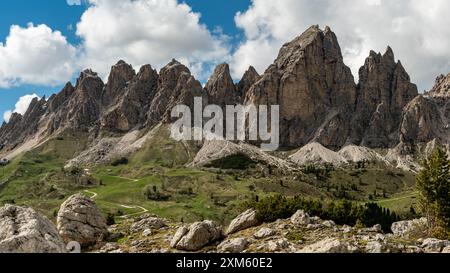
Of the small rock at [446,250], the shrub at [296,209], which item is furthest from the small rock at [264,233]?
the small rock at [446,250]

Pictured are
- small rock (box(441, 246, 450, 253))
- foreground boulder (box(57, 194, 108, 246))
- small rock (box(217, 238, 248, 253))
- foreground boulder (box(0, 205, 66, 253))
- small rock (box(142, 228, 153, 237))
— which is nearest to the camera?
foreground boulder (box(0, 205, 66, 253))

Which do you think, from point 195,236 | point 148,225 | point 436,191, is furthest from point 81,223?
point 436,191

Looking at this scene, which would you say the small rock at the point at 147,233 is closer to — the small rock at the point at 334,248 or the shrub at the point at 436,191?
the small rock at the point at 334,248

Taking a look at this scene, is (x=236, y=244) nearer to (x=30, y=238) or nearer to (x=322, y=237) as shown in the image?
(x=322, y=237)

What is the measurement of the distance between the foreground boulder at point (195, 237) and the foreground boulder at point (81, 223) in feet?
57.2

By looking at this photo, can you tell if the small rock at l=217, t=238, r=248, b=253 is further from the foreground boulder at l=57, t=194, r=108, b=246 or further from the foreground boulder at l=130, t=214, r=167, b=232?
the foreground boulder at l=130, t=214, r=167, b=232

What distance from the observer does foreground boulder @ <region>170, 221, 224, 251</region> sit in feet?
214

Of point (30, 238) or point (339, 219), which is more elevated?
point (30, 238)

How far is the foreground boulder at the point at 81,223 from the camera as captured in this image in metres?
75.6

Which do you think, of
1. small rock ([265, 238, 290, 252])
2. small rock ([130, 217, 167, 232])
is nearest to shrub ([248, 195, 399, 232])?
small rock ([130, 217, 167, 232])

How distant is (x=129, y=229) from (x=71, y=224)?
12055 mm

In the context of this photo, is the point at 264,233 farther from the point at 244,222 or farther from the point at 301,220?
the point at 244,222
